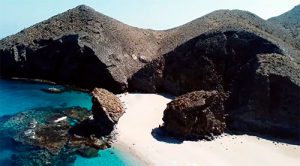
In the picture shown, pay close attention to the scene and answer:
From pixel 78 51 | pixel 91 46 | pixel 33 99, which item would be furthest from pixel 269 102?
pixel 78 51

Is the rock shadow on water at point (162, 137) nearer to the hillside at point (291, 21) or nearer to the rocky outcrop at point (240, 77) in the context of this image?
the rocky outcrop at point (240, 77)

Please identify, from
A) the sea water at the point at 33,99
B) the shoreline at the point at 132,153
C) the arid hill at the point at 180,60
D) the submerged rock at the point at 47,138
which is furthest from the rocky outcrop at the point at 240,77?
the submerged rock at the point at 47,138

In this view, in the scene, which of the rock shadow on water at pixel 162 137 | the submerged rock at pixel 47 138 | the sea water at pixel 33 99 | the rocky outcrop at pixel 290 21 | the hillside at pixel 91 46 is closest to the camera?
the submerged rock at pixel 47 138

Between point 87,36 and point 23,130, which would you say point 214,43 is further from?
point 23,130

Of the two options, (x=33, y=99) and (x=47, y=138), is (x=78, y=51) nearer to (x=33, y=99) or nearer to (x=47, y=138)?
(x=33, y=99)

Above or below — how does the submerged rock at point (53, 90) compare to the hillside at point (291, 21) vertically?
below

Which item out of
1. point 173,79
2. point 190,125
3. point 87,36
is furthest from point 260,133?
point 87,36
